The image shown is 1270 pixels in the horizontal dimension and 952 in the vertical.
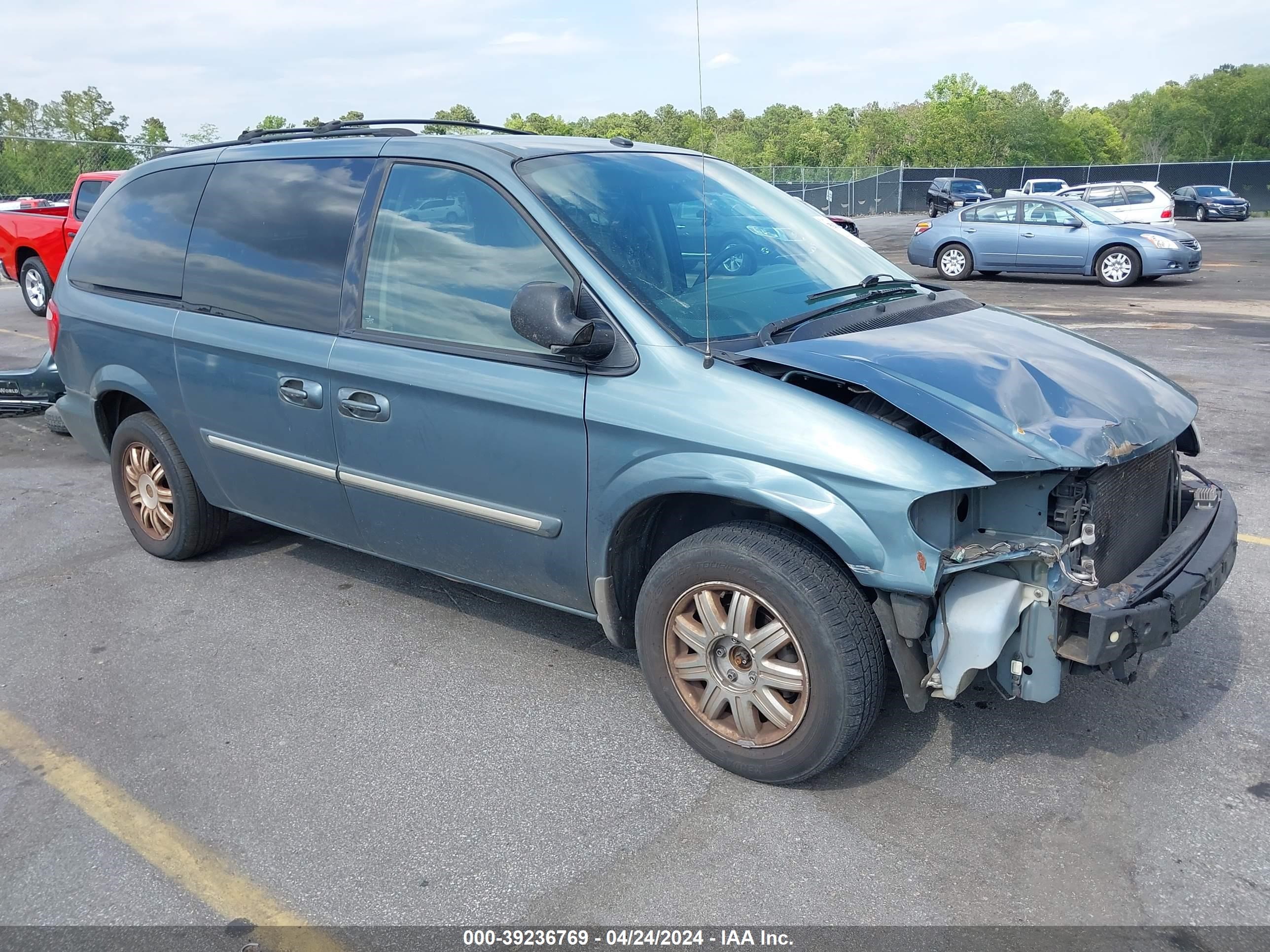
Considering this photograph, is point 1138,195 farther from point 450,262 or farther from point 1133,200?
point 450,262

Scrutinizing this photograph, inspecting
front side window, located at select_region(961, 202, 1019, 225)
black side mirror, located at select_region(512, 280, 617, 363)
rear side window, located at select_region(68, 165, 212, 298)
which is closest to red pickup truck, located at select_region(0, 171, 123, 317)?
rear side window, located at select_region(68, 165, 212, 298)

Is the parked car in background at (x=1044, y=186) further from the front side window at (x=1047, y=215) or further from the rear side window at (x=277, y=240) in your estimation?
the rear side window at (x=277, y=240)

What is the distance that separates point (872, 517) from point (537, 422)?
1.15 meters

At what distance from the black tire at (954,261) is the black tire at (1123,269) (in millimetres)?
2246

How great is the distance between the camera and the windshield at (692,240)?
3.43 m

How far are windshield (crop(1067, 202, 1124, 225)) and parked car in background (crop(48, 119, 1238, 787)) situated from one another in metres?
14.8

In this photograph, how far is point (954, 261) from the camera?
19109 mm

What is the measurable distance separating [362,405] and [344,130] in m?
1.42

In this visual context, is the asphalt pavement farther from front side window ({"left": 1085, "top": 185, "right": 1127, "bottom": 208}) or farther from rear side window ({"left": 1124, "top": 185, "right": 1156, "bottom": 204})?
front side window ({"left": 1085, "top": 185, "right": 1127, "bottom": 208})

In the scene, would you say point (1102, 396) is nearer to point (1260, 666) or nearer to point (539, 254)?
point (1260, 666)

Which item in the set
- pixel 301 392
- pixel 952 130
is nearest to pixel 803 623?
pixel 301 392

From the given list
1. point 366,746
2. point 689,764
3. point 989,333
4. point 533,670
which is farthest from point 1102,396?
point 366,746

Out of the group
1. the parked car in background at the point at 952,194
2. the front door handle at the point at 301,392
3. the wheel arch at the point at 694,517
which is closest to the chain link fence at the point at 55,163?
the front door handle at the point at 301,392

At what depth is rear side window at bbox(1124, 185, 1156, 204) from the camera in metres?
24.9
